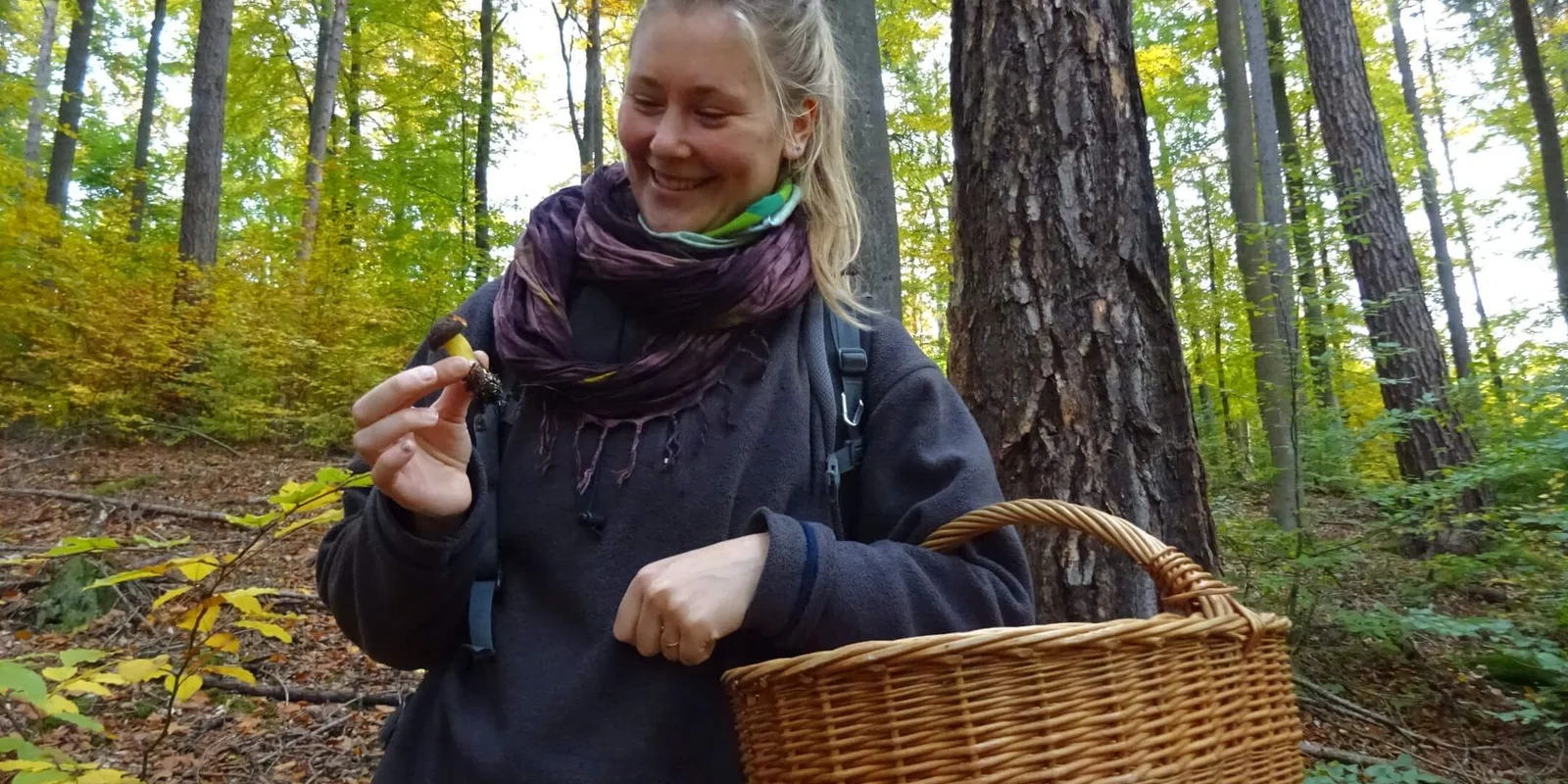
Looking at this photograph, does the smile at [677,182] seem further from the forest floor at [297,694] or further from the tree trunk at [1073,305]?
the forest floor at [297,694]

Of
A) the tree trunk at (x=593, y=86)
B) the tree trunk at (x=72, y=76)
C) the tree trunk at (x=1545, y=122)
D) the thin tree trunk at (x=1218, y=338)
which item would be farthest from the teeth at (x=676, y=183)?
the tree trunk at (x=72, y=76)

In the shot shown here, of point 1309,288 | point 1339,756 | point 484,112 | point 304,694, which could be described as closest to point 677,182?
point 304,694

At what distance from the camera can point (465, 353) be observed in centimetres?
115

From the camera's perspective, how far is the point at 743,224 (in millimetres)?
Result: 1270

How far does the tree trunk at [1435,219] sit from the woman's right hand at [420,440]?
1456 centimetres

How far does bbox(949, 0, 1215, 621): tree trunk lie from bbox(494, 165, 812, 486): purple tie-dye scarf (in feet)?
4.08

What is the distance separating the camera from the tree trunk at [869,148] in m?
3.30

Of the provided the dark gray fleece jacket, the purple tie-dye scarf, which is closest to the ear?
the purple tie-dye scarf

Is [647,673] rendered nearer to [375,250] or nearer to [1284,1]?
[375,250]

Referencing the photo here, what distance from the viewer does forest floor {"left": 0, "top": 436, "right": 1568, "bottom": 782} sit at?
2.81 m

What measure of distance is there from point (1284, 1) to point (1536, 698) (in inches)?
327

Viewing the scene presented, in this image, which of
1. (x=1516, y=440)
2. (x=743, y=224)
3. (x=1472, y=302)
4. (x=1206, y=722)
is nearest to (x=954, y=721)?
(x=1206, y=722)

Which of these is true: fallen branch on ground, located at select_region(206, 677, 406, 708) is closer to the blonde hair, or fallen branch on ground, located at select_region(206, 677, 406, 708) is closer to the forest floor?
the forest floor

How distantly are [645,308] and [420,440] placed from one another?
35 cm
